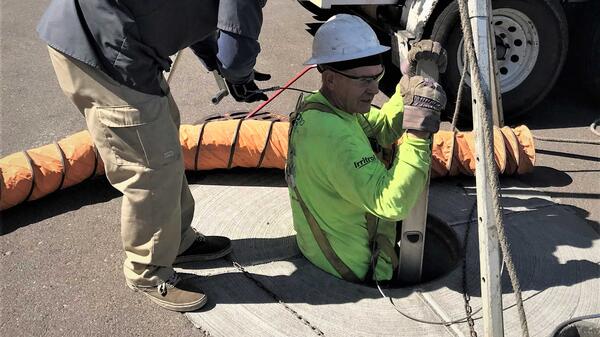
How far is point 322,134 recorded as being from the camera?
294 cm

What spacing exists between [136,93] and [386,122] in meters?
1.50

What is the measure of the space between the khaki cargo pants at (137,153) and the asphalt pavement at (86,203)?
37 centimetres

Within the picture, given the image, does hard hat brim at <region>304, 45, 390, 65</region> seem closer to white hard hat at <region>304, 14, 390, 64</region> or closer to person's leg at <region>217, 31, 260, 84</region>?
white hard hat at <region>304, 14, 390, 64</region>

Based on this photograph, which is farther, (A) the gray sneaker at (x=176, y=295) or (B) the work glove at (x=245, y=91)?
(A) the gray sneaker at (x=176, y=295)

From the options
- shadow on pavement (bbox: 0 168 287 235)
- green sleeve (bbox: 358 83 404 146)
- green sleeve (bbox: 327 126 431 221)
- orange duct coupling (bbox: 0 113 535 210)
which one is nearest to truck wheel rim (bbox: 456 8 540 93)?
orange duct coupling (bbox: 0 113 535 210)

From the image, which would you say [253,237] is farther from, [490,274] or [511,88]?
[511,88]

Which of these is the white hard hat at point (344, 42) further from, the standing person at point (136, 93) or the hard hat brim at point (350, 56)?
the standing person at point (136, 93)

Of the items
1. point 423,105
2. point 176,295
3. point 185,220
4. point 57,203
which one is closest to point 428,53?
point 423,105

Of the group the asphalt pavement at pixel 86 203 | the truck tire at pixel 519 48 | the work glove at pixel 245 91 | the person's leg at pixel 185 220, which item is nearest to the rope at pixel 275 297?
the person's leg at pixel 185 220

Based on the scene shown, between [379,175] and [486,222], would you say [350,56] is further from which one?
[486,222]

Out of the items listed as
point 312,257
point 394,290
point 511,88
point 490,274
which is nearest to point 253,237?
point 312,257

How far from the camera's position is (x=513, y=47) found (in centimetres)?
534

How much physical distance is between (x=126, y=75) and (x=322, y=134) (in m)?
0.95

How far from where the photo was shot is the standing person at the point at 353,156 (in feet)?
9.10
